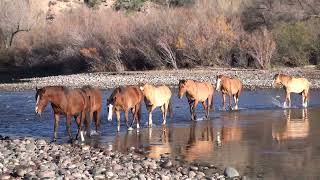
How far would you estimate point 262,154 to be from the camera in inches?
573

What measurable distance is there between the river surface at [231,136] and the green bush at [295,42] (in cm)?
2247

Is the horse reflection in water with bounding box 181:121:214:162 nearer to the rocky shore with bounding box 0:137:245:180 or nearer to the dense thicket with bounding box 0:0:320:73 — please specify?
the rocky shore with bounding box 0:137:245:180

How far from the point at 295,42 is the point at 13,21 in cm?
4309

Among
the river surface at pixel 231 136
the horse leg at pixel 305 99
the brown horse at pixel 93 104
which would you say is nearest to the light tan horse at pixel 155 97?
the river surface at pixel 231 136

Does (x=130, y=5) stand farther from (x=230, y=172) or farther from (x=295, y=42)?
(x=230, y=172)

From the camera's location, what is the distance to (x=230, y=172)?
1225 cm

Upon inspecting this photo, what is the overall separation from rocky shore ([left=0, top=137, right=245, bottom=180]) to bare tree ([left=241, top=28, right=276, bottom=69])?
1354 inches

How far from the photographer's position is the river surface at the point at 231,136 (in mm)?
13477

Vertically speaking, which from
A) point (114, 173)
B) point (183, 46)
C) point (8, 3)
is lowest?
point (114, 173)

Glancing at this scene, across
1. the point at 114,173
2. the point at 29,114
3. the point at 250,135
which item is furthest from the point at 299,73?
the point at 114,173

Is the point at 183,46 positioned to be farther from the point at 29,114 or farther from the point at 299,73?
the point at 29,114

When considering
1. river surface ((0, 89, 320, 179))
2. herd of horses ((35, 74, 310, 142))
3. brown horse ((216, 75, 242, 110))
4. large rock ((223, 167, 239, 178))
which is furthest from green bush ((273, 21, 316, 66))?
large rock ((223, 167, 239, 178))

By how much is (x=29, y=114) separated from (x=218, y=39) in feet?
103

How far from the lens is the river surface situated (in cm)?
1348
